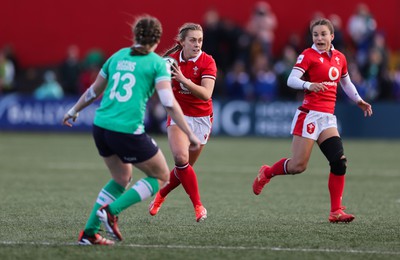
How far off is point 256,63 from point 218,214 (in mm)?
15013

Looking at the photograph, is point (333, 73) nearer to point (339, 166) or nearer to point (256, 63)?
point (339, 166)

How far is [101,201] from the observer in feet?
23.7

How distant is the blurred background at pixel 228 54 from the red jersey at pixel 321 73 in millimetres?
13418

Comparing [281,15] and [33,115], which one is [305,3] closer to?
[281,15]

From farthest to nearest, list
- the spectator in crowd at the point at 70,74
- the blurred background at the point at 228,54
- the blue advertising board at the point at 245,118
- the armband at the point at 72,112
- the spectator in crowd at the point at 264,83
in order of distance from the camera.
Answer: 1. the spectator in crowd at the point at 70,74
2. the spectator in crowd at the point at 264,83
3. the blurred background at the point at 228,54
4. the blue advertising board at the point at 245,118
5. the armband at the point at 72,112

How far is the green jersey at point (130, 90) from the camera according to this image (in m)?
6.94

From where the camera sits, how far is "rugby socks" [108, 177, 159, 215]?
7012mm

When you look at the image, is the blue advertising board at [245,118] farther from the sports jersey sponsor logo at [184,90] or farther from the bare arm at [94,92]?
the bare arm at [94,92]

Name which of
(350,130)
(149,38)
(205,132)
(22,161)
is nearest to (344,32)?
(350,130)

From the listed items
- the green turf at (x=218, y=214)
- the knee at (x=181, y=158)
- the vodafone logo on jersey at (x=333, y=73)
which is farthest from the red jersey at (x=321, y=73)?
the knee at (x=181, y=158)

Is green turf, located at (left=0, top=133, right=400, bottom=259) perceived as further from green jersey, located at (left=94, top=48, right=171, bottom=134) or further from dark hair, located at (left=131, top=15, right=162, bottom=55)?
dark hair, located at (left=131, top=15, right=162, bottom=55)

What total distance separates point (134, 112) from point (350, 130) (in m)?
16.3

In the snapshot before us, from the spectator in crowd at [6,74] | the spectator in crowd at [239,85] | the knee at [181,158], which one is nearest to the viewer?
the knee at [181,158]

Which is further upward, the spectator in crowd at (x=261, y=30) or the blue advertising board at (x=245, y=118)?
the spectator in crowd at (x=261, y=30)
